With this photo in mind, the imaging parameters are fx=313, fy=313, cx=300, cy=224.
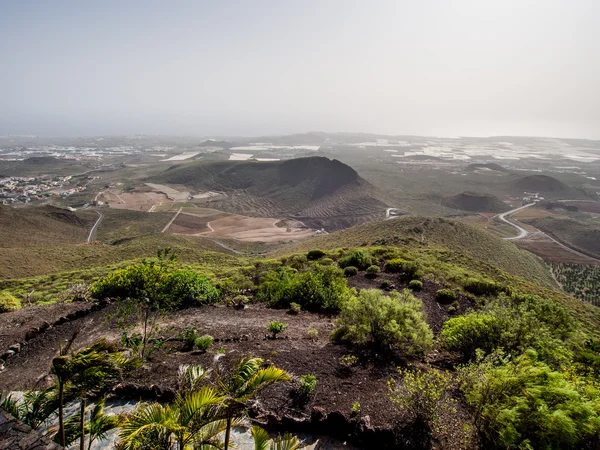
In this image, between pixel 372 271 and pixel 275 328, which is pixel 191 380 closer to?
pixel 275 328

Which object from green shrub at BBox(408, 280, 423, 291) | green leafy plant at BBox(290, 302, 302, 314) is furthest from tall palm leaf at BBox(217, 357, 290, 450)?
green shrub at BBox(408, 280, 423, 291)

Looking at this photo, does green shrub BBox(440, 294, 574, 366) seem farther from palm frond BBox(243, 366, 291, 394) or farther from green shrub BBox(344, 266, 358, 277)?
green shrub BBox(344, 266, 358, 277)

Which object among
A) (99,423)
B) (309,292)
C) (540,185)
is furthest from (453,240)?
(540,185)

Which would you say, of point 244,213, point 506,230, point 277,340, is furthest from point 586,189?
point 277,340

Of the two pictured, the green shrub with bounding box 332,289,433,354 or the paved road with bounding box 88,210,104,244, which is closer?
the green shrub with bounding box 332,289,433,354

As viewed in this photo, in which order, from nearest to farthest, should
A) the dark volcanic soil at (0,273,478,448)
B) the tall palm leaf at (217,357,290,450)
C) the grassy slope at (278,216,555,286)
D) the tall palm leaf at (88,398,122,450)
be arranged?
1. the tall palm leaf at (217,357,290,450)
2. the tall palm leaf at (88,398,122,450)
3. the dark volcanic soil at (0,273,478,448)
4. the grassy slope at (278,216,555,286)

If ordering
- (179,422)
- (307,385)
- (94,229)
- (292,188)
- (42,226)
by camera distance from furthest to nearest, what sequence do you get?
(292,188) < (94,229) < (42,226) < (307,385) < (179,422)

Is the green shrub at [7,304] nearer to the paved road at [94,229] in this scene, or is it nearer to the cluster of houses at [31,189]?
the paved road at [94,229]
